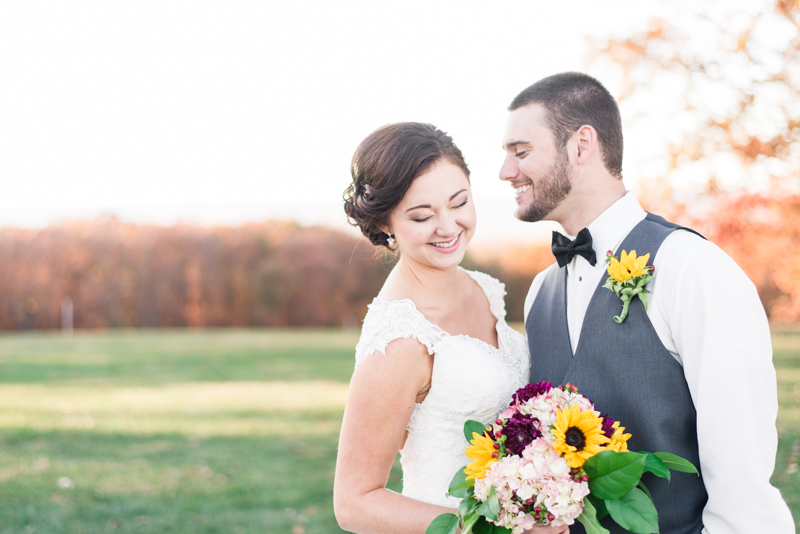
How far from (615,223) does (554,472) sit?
4.12ft

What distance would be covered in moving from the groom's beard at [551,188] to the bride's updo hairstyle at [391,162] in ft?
1.20

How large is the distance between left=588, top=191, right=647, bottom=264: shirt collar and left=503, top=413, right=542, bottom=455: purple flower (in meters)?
0.95

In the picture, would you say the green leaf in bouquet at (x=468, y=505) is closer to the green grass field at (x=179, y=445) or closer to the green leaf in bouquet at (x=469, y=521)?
the green leaf in bouquet at (x=469, y=521)

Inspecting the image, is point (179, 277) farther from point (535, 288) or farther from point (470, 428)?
point (470, 428)

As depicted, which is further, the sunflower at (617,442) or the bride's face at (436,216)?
the bride's face at (436,216)

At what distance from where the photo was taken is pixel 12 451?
8109mm

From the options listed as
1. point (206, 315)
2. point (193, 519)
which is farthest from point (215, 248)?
point (193, 519)

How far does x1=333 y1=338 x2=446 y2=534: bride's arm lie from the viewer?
2.39 meters

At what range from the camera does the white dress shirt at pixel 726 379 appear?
2.20 m

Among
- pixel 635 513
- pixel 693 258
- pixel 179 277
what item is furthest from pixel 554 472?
pixel 179 277

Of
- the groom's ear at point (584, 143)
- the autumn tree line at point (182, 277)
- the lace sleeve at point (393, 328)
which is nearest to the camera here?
the lace sleeve at point (393, 328)

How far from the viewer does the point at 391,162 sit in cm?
263

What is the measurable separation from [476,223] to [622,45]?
1047 cm

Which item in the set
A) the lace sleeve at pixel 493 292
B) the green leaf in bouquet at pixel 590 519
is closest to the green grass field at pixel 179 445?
the lace sleeve at pixel 493 292
